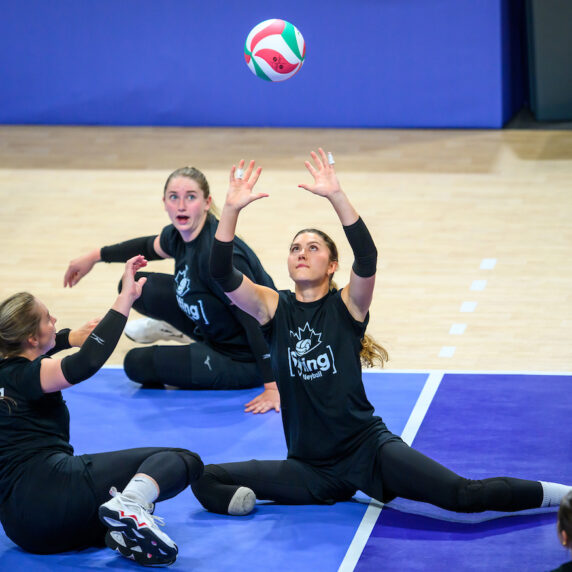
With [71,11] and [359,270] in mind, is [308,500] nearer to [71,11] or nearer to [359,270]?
[359,270]

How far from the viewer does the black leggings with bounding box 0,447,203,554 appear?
4.07 metres

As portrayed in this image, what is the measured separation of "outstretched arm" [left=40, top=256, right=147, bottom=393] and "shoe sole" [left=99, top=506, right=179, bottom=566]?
1.71ft

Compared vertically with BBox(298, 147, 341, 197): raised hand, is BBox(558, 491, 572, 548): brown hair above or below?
below

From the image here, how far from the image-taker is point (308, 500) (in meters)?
4.54

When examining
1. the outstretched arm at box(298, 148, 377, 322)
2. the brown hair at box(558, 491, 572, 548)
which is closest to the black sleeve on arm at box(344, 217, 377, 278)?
the outstretched arm at box(298, 148, 377, 322)

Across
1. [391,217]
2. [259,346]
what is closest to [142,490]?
[259,346]

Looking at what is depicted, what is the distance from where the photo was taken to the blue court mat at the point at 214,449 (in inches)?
164

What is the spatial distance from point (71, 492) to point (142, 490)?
296 millimetres

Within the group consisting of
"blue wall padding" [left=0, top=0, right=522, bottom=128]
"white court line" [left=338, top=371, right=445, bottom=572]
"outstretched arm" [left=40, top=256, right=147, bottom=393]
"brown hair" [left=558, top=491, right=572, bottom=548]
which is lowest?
"white court line" [left=338, top=371, right=445, bottom=572]

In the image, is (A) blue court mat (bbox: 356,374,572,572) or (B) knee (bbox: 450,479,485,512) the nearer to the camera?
(A) blue court mat (bbox: 356,374,572,572)

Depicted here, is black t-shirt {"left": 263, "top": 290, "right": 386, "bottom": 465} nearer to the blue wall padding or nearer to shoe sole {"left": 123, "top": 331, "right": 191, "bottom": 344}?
shoe sole {"left": 123, "top": 331, "right": 191, "bottom": 344}

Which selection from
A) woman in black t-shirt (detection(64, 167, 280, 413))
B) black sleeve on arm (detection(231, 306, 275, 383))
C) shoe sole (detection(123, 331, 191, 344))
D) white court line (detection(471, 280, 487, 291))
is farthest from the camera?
white court line (detection(471, 280, 487, 291))

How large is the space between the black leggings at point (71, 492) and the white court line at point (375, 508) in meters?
0.71

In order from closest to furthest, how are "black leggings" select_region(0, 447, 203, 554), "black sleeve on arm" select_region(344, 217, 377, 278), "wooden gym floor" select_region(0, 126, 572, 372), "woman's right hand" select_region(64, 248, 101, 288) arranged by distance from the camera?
"black leggings" select_region(0, 447, 203, 554), "black sleeve on arm" select_region(344, 217, 377, 278), "woman's right hand" select_region(64, 248, 101, 288), "wooden gym floor" select_region(0, 126, 572, 372)
